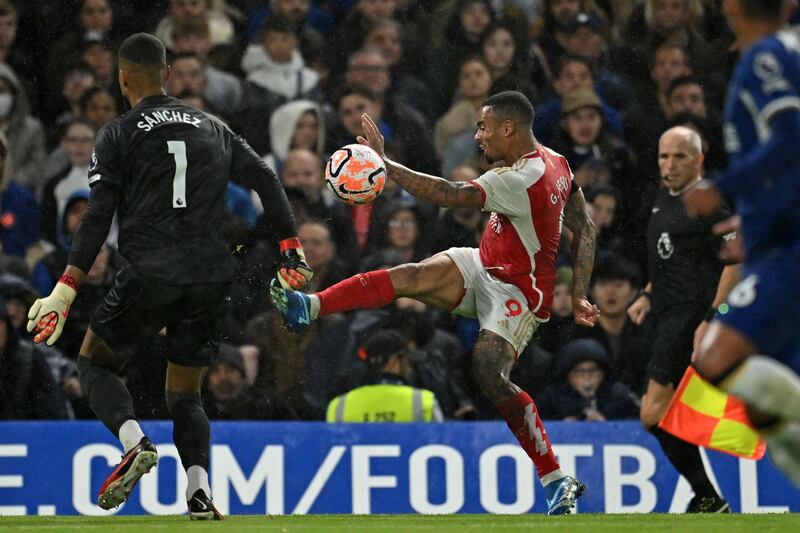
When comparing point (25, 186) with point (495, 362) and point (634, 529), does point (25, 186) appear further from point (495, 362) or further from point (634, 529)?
point (634, 529)

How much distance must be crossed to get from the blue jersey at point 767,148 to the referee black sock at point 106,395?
334 cm

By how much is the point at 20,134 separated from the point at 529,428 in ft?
19.9

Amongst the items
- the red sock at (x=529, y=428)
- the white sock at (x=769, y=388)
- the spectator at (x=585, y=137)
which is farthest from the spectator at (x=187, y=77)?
the white sock at (x=769, y=388)

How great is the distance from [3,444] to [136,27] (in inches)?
186

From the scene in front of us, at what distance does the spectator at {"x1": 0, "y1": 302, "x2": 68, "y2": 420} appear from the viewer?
9992 mm

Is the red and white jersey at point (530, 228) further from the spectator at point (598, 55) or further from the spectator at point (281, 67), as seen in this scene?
the spectator at point (598, 55)

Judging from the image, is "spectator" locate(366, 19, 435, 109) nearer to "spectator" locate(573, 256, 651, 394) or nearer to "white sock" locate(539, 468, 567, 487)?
"spectator" locate(573, 256, 651, 394)

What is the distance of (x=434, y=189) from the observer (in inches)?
301

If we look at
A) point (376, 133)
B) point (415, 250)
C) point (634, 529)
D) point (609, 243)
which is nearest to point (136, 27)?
point (415, 250)

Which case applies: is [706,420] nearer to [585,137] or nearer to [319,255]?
[319,255]

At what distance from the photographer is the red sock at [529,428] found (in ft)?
25.6

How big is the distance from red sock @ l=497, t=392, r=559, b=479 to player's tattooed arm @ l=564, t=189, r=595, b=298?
35.1 inches

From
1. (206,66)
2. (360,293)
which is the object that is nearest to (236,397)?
(360,293)

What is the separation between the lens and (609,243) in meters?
11.7
